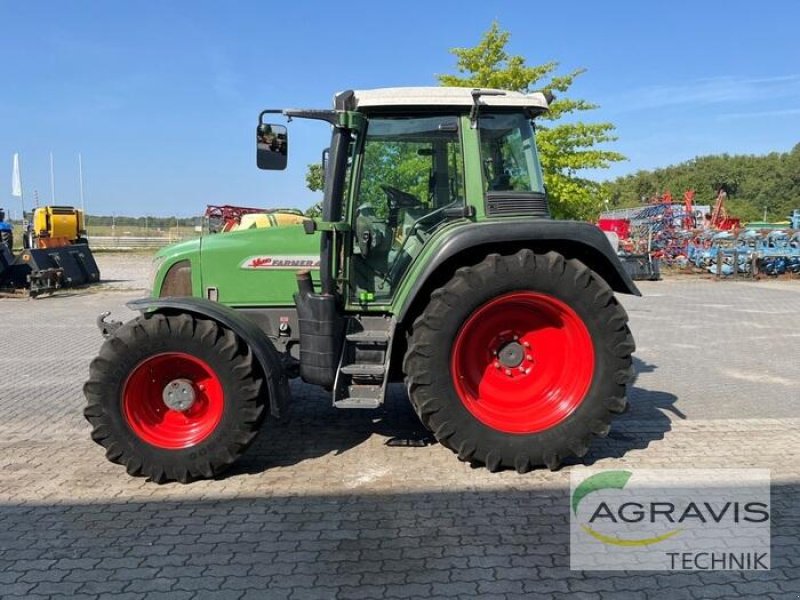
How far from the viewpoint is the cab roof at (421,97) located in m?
4.27

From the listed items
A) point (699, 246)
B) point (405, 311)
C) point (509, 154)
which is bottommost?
point (405, 311)

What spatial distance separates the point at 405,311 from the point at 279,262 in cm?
110

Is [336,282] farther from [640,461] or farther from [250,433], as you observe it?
[640,461]

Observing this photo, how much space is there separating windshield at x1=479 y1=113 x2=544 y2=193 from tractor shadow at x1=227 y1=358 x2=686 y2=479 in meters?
1.98

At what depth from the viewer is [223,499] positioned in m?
3.94

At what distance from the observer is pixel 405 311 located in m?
4.25

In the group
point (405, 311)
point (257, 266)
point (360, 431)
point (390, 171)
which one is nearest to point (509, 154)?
point (390, 171)

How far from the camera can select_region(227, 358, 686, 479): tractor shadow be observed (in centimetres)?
465

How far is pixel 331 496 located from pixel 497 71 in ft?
47.8

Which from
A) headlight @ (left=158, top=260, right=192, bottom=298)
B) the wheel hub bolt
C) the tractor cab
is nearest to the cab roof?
the tractor cab

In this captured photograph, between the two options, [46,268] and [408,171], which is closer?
[408,171]

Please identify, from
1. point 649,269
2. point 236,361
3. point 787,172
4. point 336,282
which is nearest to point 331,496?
point 236,361

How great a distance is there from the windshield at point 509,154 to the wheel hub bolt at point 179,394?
2.42 metres

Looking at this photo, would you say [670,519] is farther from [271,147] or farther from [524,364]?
[271,147]
